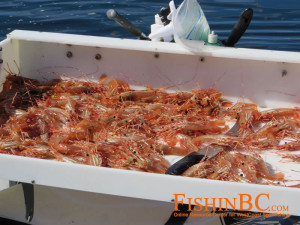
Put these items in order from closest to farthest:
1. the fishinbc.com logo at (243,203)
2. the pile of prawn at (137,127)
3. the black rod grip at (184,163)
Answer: the fishinbc.com logo at (243,203) < the black rod grip at (184,163) < the pile of prawn at (137,127)

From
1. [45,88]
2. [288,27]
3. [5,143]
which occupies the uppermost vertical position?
[288,27]

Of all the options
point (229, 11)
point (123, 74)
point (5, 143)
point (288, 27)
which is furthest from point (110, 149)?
point (229, 11)

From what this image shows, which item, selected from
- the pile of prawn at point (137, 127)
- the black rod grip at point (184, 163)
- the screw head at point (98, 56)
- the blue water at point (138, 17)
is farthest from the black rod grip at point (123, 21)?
the blue water at point (138, 17)

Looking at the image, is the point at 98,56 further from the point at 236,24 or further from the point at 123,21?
the point at 236,24

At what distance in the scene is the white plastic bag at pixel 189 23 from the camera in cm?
498

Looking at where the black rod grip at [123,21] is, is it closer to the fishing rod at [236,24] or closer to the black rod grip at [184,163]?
the fishing rod at [236,24]

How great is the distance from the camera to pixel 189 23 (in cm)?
509

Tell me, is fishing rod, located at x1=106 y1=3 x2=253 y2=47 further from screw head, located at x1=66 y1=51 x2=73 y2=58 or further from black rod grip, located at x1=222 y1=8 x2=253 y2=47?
screw head, located at x1=66 y1=51 x2=73 y2=58

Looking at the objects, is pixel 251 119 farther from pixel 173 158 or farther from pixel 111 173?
pixel 111 173

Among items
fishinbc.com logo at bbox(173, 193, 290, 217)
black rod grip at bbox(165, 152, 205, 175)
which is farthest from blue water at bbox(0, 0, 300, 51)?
fishinbc.com logo at bbox(173, 193, 290, 217)

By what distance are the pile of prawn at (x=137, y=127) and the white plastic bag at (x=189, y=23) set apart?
0.64m

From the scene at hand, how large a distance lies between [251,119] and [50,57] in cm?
254

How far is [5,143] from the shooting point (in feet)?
14.0

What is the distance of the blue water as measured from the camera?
424 inches
